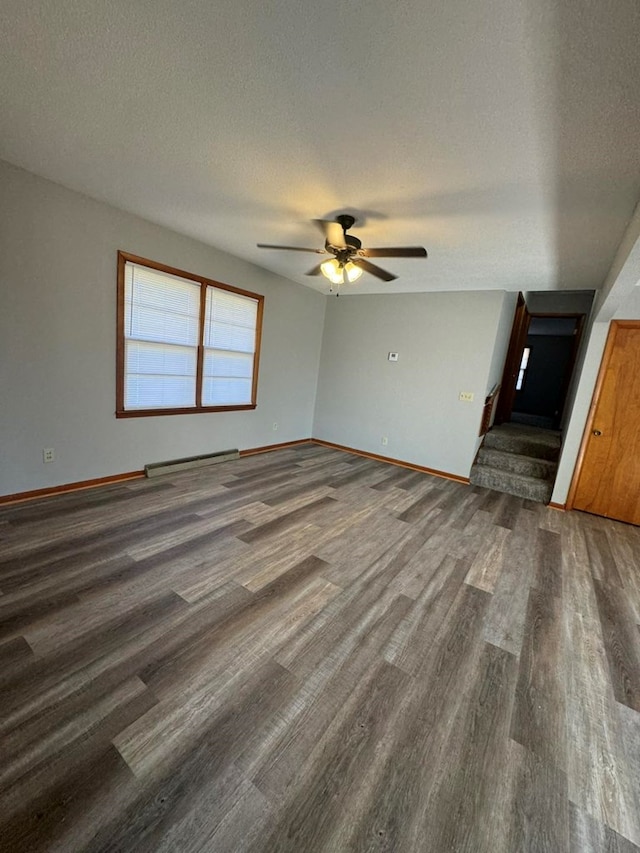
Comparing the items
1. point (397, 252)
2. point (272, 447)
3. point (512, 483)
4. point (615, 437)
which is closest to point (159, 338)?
point (272, 447)

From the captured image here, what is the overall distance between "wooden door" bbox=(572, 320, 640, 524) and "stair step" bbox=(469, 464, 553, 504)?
0.37m

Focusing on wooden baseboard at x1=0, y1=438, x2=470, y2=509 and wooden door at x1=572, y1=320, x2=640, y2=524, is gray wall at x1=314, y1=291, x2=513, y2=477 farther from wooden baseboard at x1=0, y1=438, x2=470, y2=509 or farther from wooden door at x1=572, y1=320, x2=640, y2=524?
wooden door at x1=572, y1=320, x2=640, y2=524

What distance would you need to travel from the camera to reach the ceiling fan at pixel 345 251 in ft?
7.81

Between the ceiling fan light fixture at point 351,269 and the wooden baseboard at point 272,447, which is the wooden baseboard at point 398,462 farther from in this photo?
the ceiling fan light fixture at point 351,269

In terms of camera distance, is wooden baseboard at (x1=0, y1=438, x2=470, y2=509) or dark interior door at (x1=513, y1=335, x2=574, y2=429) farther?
dark interior door at (x1=513, y1=335, x2=574, y2=429)

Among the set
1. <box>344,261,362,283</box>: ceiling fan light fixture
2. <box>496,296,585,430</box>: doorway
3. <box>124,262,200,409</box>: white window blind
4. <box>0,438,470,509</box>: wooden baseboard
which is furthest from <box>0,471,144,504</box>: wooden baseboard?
<box>496,296,585,430</box>: doorway

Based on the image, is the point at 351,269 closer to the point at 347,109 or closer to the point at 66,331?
the point at 347,109

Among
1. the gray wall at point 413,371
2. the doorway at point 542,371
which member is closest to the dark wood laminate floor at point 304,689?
the gray wall at point 413,371

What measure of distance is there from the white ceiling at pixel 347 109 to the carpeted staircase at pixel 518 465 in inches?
106

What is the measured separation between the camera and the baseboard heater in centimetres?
376

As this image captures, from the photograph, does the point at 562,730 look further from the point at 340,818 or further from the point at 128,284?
the point at 128,284

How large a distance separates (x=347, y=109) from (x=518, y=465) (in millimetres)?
4459

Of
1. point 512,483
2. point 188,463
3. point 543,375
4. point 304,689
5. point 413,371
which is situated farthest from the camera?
point 543,375

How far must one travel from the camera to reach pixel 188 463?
4.09 m
